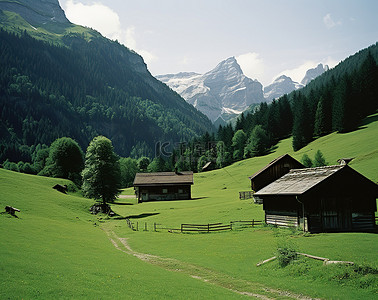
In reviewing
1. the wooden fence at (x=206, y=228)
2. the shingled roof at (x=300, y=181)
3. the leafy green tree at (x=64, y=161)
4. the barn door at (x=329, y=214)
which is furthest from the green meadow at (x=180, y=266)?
the leafy green tree at (x=64, y=161)

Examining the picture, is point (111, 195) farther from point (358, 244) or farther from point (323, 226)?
point (358, 244)

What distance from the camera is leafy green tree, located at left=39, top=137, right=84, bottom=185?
10931 centimetres

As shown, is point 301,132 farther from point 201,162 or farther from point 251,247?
point 251,247

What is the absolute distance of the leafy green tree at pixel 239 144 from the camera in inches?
6038

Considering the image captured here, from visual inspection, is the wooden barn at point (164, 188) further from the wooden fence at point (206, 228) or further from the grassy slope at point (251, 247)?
the wooden fence at point (206, 228)

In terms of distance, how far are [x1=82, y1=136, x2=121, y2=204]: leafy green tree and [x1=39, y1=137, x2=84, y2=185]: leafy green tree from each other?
157 feet

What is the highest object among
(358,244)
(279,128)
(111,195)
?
(279,128)

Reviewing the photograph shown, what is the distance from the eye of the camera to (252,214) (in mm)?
47250

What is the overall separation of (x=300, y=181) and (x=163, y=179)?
62.2 metres

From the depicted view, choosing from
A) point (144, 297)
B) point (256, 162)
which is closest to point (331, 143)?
point (256, 162)

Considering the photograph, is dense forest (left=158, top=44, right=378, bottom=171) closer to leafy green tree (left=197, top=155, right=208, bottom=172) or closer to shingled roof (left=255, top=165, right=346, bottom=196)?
leafy green tree (left=197, top=155, right=208, bottom=172)

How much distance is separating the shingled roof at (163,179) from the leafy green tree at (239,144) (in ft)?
197

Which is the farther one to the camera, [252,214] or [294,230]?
[252,214]

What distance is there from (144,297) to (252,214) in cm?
3450
